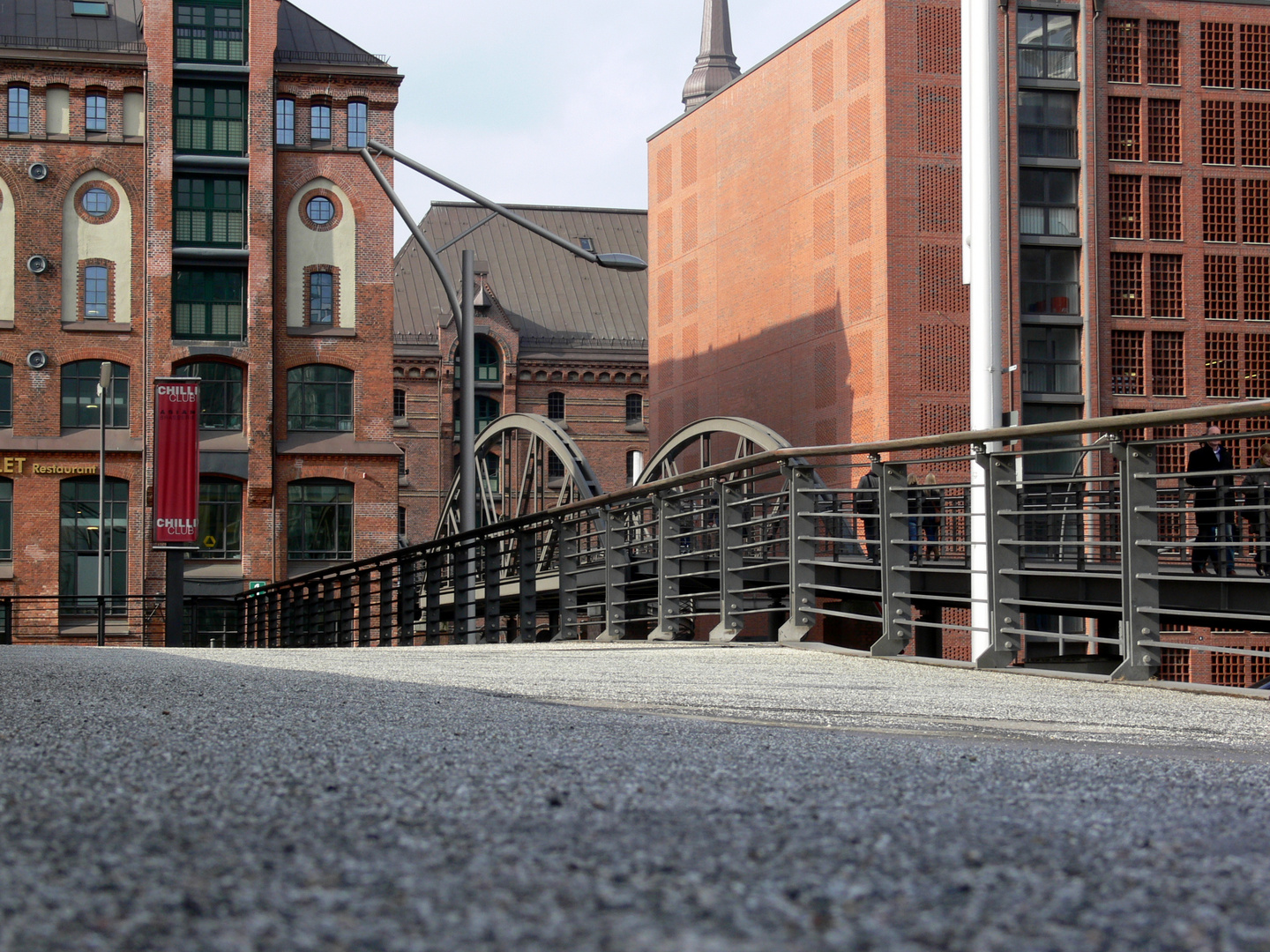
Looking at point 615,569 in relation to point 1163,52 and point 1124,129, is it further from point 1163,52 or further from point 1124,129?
point 1163,52

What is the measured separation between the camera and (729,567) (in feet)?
39.1

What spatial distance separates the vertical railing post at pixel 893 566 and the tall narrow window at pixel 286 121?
38.1m

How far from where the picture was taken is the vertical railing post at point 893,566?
9.40 meters

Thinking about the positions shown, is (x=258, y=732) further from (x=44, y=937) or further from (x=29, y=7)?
(x=29, y=7)

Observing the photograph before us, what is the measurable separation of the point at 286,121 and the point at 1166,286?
88.5 ft

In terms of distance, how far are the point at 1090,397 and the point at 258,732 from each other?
132ft

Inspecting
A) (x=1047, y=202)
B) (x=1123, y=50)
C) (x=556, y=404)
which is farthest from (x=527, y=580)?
(x=556, y=404)

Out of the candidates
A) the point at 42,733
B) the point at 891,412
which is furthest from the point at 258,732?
the point at 891,412

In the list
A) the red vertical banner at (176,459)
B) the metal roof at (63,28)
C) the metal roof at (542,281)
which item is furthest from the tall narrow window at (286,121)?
the metal roof at (542,281)

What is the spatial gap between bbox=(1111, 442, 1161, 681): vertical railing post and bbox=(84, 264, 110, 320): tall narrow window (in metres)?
40.1

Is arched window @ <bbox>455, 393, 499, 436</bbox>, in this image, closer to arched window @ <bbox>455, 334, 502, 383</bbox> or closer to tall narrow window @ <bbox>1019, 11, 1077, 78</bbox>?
arched window @ <bbox>455, 334, 502, 383</bbox>

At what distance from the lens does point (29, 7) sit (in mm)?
44688

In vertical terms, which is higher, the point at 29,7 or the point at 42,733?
the point at 29,7

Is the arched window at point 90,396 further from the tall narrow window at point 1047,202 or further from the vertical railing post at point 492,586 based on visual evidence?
the vertical railing post at point 492,586
